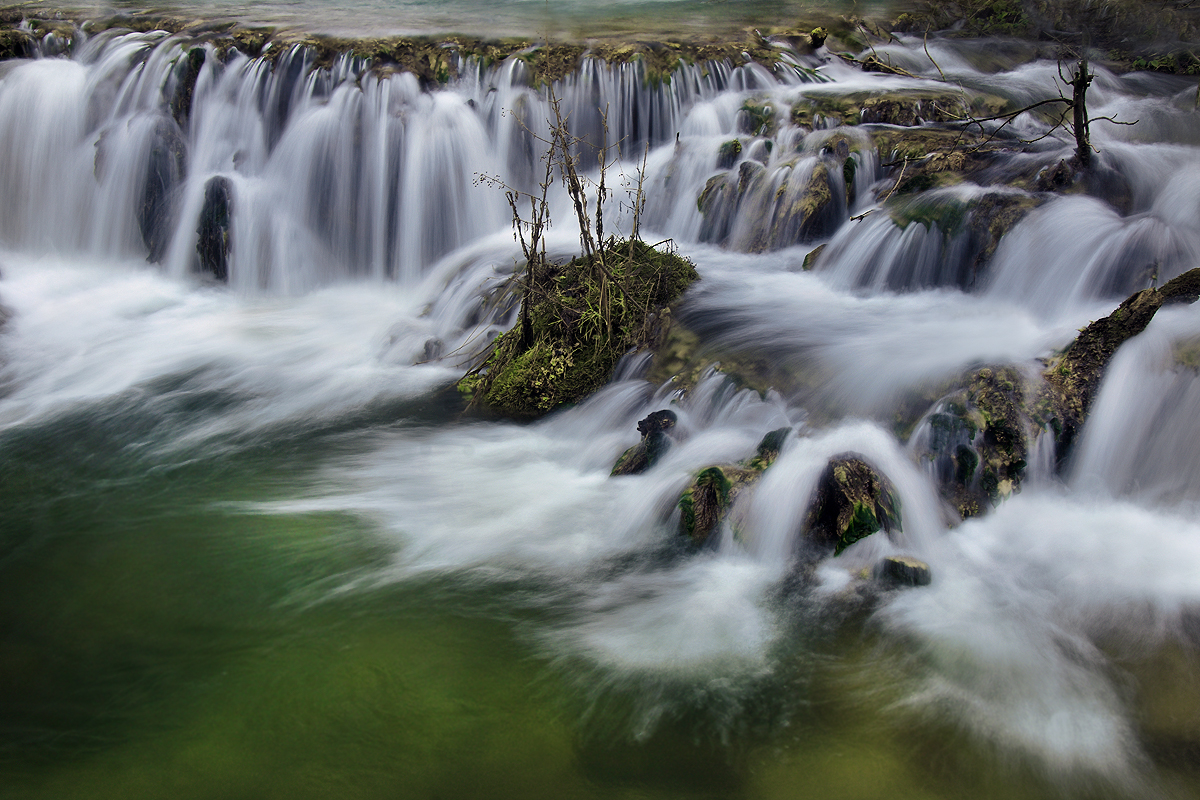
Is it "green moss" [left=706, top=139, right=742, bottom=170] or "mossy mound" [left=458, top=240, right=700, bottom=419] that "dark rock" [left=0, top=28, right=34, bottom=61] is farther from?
"green moss" [left=706, top=139, right=742, bottom=170]

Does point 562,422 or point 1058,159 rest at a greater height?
point 1058,159

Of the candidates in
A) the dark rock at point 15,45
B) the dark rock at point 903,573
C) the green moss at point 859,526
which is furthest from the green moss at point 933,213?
the dark rock at point 15,45

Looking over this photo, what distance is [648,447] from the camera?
548 cm

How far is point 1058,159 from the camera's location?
727cm

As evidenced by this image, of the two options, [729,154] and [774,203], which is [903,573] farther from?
[729,154]

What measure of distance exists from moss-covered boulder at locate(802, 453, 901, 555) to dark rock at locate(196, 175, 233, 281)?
7933 mm

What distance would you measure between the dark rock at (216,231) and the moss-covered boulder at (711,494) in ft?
23.9

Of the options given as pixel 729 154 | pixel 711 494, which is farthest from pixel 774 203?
pixel 711 494

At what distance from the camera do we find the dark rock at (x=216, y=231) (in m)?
9.93

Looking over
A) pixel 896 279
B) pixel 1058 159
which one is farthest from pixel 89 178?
pixel 1058 159

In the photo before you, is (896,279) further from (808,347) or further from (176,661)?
(176,661)

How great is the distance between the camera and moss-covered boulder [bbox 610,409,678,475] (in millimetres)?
5477

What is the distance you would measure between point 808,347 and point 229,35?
9157 millimetres

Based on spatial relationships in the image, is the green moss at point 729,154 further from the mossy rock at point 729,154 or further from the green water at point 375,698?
the green water at point 375,698
